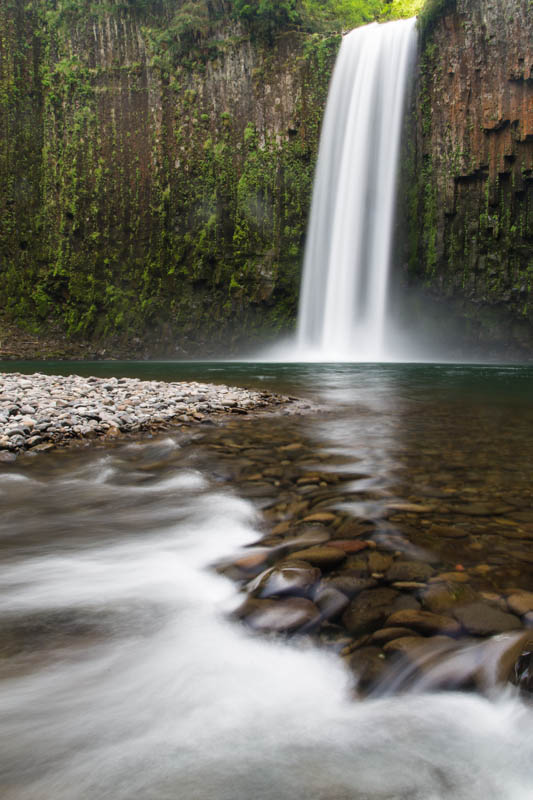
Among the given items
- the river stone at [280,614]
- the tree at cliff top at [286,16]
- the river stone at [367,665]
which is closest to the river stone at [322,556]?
the river stone at [280,614]

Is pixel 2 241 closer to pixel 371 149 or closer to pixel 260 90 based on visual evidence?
pixel 260 90

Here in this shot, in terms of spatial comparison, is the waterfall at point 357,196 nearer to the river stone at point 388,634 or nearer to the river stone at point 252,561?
the river stone at point 252,561

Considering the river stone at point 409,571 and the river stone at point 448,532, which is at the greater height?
the river stone at point 448,532

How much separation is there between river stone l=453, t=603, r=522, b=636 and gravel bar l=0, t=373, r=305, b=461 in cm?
388

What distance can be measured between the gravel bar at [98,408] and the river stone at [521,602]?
398 cm

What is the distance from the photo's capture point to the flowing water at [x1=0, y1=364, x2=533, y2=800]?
118cm

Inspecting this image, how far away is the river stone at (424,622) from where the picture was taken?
1618 mm

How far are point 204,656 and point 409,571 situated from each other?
89 centimetres

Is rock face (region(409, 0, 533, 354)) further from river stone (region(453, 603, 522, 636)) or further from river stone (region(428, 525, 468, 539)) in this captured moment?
river stone (region(453, 603, 522, 636))

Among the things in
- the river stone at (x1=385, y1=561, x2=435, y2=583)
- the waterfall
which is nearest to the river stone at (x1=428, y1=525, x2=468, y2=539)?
the river stone at (x1=385, y1=561, x2=435, y2=583)

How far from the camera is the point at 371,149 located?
2192 centimetres

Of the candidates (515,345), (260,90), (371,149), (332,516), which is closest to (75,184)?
(260,90)

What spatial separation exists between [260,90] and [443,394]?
2228 centimetres

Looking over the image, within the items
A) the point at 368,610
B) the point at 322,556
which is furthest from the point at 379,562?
the point at 368,610
